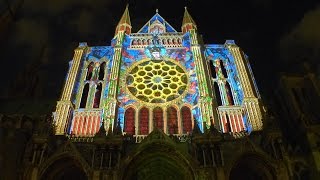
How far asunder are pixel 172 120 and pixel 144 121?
Answer: 6.70ft

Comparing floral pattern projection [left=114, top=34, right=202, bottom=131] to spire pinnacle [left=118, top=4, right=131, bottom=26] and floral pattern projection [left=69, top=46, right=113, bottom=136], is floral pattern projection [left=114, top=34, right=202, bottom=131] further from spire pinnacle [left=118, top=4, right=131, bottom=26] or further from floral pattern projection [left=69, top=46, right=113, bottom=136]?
spire pinnacle [left=118, top=4, right=131, bottom=26]

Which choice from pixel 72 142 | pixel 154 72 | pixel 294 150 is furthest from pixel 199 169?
pixel 154 72

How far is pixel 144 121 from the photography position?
87.0 ft

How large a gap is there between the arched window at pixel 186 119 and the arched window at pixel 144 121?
103 inches

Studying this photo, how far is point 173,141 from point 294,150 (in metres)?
7.19

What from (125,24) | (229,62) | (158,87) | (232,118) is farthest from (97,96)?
(229,62)

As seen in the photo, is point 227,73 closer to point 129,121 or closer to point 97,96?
point 129,121

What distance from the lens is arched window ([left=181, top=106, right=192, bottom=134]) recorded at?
2592 centimetres

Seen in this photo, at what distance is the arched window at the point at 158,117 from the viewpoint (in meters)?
26.1

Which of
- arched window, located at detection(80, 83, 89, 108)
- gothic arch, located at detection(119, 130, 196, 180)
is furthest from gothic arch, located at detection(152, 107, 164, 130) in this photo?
arched window, located at detection(80, 83, 89, 108)

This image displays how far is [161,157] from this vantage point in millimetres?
21625

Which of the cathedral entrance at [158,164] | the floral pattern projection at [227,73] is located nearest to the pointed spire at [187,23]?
the floral pattern projection at [227,73]

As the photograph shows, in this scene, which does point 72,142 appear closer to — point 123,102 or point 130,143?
point 130,143

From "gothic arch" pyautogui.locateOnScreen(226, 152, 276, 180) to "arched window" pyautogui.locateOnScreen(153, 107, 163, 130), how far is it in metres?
6.59
